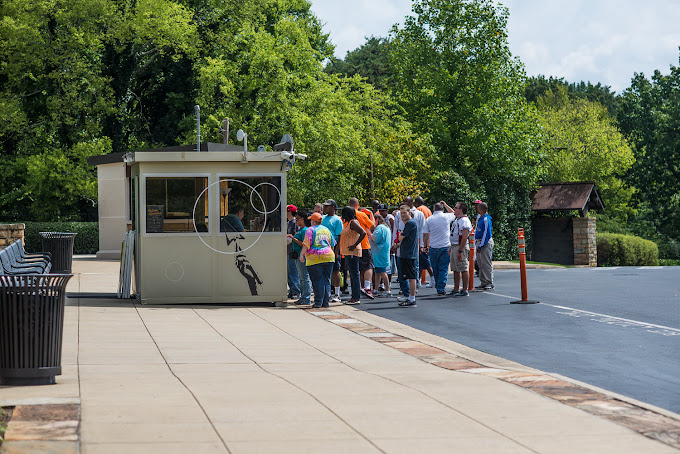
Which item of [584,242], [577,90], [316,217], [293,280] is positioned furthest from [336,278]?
[577,90]

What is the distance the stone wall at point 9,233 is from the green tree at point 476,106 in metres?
25.8

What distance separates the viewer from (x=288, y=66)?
36812 millimetres

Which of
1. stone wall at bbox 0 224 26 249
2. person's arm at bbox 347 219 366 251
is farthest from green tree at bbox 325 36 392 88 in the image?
person's arm at bbox 347 219 366 251

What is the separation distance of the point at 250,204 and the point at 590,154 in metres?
49.2

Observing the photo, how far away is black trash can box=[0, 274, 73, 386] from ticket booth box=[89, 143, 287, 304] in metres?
7.35

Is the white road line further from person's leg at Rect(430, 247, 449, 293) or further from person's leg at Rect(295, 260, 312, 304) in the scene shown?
person's leg at Rect(295, 260, 312, 304)

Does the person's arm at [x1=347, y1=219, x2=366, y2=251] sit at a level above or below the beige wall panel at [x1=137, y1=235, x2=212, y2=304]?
above

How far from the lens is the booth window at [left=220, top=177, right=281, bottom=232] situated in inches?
603

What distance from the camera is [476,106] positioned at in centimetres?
4441

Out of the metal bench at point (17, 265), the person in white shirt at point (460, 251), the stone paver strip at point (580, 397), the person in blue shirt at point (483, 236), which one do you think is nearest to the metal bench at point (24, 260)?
the metal bench at point (17, 265)

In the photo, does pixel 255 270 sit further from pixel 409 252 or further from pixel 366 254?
pixel 409 252

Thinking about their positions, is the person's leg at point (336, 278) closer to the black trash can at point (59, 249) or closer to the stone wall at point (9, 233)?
the black trash can at point (59, 249)

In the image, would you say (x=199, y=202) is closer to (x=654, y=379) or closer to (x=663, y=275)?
(x=654, y=379)

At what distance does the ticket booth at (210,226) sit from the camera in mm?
15180
